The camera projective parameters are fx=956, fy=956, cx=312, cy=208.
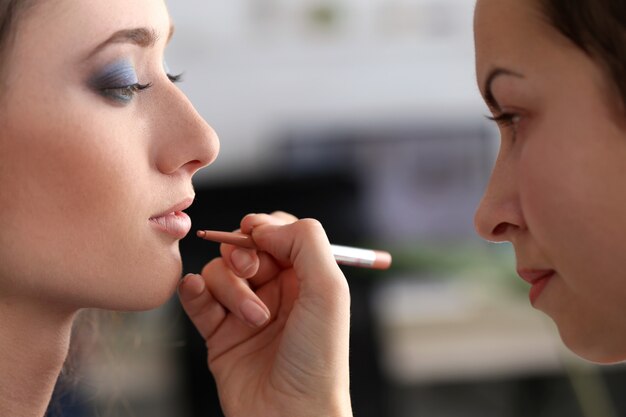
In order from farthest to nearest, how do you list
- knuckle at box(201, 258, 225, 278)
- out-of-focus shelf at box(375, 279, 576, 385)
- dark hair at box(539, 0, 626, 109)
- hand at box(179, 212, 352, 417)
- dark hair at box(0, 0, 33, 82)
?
1. out-of-focus shelf at box(375, 279, 576, 385)
2. knuckle at box(201, 258, 225, 278)
3. hand at box(179, 212, 352, 417)
4. dark hair at box(0, 0, 33, 82)
5. dark hair at box(539, 0, 626, 109)

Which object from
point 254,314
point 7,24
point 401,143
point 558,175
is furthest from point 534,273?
point 401,143

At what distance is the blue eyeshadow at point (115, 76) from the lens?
0.92 metres

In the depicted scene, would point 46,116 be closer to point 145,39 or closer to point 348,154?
point 145,39

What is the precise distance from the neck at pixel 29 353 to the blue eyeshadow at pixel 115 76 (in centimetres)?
22

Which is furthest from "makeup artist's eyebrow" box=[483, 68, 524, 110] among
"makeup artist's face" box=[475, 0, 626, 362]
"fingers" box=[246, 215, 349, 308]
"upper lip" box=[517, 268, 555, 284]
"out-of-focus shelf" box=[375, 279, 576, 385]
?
"out-of-focus shelf" box=[375, 279, 576, 385]

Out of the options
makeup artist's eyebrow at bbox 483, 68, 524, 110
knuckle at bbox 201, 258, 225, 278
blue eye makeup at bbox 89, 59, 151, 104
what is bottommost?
knuckle at bbox 201, 258, 225, 278

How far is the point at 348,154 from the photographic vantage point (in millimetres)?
3846

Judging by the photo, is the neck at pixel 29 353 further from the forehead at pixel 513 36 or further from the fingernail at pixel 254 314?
the forehead at pixel 513 36

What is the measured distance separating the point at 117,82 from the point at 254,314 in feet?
1.05

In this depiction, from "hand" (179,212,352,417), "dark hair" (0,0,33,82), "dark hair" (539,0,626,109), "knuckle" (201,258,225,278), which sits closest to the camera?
"dark hair" (539,0,626,109)

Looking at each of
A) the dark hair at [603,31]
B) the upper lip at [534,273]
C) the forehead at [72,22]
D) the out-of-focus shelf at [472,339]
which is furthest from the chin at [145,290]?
the out-of-focus shelf at [472,339]

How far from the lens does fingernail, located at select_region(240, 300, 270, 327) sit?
109 cm

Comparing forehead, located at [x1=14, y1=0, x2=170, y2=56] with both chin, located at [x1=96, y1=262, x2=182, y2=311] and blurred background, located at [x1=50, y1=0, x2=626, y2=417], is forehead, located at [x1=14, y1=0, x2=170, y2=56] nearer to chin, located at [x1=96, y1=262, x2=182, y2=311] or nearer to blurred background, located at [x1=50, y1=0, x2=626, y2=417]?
chin, located at [x1=96, y1=262, x2=182, y2=311]

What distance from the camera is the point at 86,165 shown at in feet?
2.96
